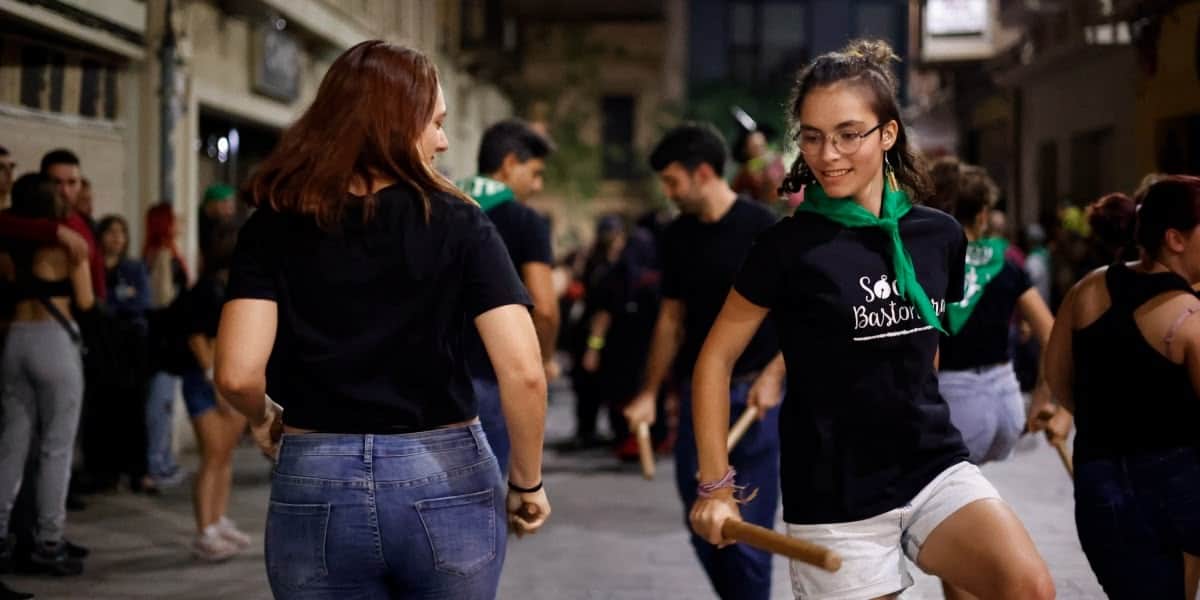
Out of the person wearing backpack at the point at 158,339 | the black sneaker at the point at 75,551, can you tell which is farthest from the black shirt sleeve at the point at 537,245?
the person wearing backpack at the point at 158,339

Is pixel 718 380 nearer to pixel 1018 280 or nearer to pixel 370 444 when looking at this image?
pixel 370 444

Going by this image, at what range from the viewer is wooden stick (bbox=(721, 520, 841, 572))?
274cm

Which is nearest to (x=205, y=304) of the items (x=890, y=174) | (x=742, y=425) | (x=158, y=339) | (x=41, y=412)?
(x=158, y=339)

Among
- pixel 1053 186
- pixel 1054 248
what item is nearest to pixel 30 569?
pixel 1054 248

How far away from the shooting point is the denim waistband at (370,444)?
9.70 ft

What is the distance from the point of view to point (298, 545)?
117 inches

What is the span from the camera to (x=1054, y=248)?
17109 millimetres

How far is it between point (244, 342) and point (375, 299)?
0.92ft

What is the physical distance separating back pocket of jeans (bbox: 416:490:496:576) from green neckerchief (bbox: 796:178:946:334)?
1.11 metres

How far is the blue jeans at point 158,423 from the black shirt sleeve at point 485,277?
7.30 metres

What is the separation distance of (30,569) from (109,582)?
15.1 inches

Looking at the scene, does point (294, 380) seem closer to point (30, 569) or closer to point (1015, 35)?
point (30, 569)

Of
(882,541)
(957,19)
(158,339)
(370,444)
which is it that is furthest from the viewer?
(957,19)

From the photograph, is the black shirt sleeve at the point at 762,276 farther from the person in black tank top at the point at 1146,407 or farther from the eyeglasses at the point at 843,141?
the person in black tank top at the point at 1146,407
